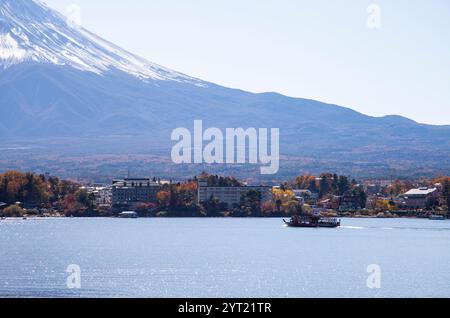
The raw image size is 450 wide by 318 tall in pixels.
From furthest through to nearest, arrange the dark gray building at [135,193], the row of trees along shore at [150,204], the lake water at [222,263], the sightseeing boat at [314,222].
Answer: the dark gray building at [135,193]
the row of trees along shore at [150,204]
the sightseeing boat at [314,222]
the lake water at [222,263]

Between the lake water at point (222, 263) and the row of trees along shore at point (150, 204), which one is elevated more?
the row of trees along shore at point (150, 204)

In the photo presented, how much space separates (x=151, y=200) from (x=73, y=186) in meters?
8.24

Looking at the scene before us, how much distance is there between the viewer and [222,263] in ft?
124

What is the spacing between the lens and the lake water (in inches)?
1141

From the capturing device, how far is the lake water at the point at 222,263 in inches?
1141

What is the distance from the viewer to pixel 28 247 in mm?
46344

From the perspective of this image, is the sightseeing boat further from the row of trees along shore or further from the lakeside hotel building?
the lakeside hotel building

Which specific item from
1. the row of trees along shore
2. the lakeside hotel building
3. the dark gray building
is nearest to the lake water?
the row of trees along shore

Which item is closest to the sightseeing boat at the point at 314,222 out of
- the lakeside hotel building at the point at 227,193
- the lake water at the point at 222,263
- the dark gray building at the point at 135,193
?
the lake water at the point at 222,263

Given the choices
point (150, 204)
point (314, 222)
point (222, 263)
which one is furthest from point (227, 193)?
point (222, 263)

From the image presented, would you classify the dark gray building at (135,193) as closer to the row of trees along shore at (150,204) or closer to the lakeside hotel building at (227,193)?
the row of trees along shore at (150,204)

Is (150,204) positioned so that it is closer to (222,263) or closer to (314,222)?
(314,222)

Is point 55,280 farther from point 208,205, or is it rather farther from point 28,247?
point 208,205

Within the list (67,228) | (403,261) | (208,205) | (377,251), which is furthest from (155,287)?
(208,205)
